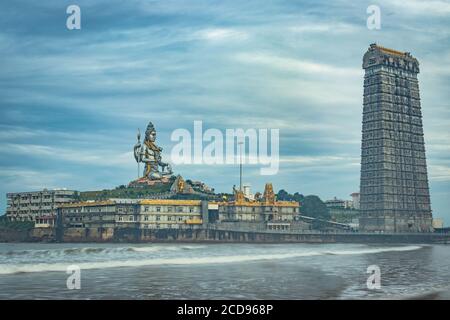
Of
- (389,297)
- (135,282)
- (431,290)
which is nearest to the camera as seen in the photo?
(389,297)

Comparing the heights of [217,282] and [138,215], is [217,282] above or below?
below

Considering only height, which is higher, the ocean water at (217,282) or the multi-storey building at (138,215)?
the multi-storey building at (138,215)

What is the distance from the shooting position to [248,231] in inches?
7731

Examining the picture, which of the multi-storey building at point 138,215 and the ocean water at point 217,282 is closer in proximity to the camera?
the ocean water at point 217,282

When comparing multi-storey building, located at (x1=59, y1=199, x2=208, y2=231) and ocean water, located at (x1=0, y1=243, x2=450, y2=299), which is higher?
multi-storey building, located at (x1=59, y1=199, x2=208, y2=231)

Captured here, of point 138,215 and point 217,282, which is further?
point 138,215

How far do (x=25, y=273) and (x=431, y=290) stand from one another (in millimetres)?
36533

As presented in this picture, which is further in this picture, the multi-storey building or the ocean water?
the multi-storey building
